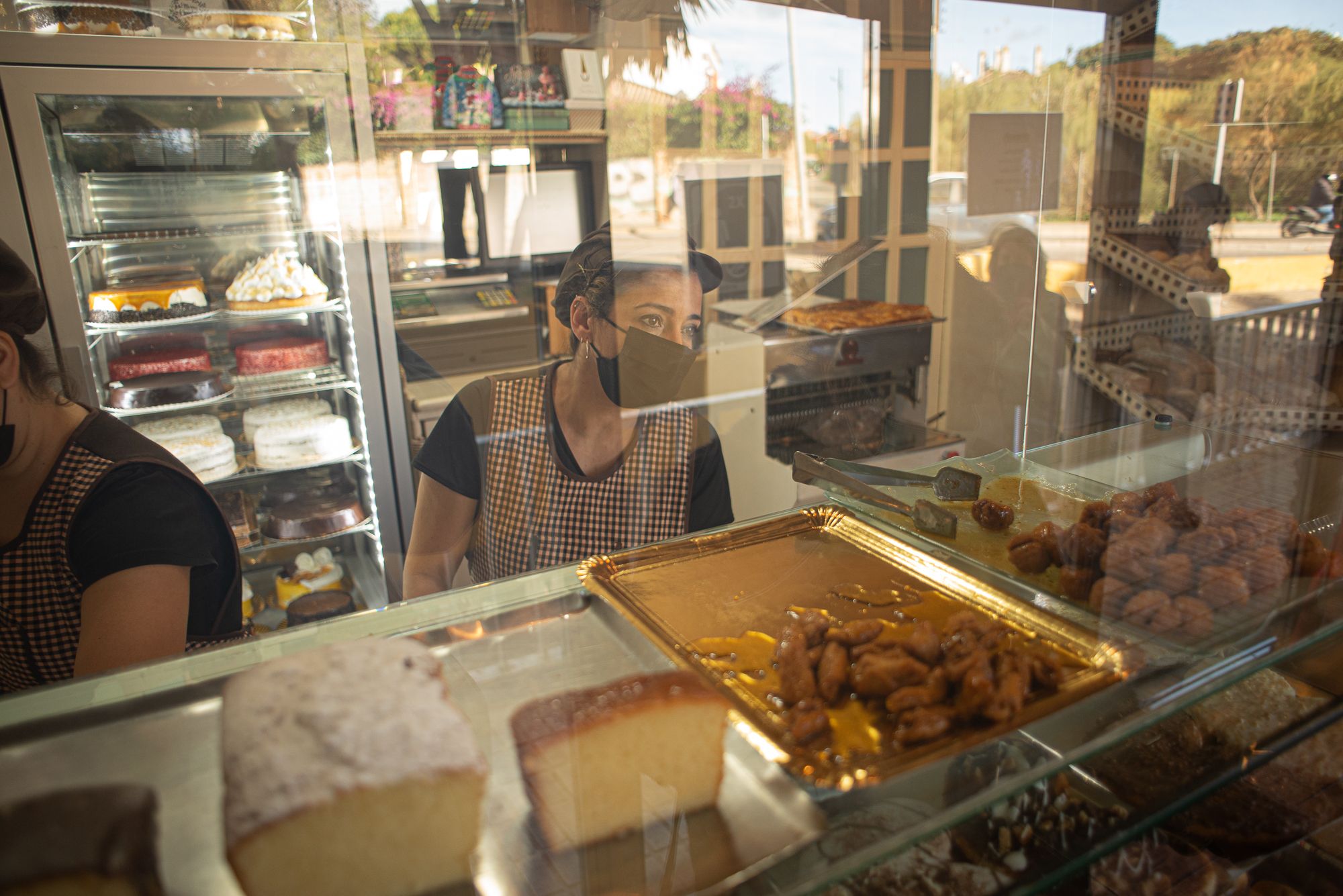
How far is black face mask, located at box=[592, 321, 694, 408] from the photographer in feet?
3.48

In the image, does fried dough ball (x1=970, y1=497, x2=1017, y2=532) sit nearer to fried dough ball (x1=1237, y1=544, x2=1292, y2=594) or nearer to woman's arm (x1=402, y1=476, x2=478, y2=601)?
fried dough ball (x1=1237, y1=544, x2=1292, y2=594)

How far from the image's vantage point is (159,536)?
952mm

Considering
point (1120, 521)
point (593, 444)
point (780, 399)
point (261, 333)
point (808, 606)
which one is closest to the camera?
point (808, 606)

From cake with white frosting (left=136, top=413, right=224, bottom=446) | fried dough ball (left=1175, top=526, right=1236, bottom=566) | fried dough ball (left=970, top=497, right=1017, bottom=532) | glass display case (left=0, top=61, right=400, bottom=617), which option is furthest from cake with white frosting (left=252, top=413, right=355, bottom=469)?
fried dough ball (left=1175, top=526, right=1236, bottom=566)

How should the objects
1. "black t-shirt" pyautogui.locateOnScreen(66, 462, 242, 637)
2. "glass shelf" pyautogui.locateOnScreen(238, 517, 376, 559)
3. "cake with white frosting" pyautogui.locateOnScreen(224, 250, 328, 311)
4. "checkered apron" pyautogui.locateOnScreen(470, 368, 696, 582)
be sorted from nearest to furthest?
"black t-shirt" pyautogui.locateOnScreen(66, 462, 242, 637)
"checkered apron" pyautogui.locateOnScreen(470, 368, 696, 582)
"glass shelf" pyautogui.locateOnScreen(238, 517, 376, 559)
"cake with white frosting" pyautogui.locateOnScreen(224, 250, 328, 311)

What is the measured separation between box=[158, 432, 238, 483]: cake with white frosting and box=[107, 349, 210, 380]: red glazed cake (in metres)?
0.18

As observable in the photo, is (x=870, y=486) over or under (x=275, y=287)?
under

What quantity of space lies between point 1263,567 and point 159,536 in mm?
1229

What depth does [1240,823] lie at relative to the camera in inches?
34.4

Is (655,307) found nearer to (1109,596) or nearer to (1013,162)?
(1109,596)

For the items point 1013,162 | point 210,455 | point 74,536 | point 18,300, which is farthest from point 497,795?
point 210,455

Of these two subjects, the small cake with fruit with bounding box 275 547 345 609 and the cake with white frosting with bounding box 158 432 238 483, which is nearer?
the small cake with fruit with bounding box 275 547 345 609

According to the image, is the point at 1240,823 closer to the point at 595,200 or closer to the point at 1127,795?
the point at 1127,795

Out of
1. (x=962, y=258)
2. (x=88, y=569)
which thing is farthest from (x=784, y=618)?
(x=962, y=258)
